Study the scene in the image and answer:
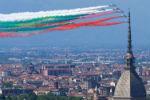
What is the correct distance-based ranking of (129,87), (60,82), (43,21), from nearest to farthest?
(129,87) → (43,21) → (60,82)

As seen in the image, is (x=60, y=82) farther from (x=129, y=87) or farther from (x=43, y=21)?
(x=129, y=87)

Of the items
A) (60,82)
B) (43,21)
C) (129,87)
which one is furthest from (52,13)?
(60,82)

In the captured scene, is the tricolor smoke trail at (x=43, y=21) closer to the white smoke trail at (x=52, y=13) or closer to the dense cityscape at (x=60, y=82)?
the white smoke trail at (x=52, y=13)

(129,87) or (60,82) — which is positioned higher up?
(60,82)

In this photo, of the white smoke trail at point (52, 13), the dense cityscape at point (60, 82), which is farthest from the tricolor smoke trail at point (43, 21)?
the dense cityscape at point (60, 82)

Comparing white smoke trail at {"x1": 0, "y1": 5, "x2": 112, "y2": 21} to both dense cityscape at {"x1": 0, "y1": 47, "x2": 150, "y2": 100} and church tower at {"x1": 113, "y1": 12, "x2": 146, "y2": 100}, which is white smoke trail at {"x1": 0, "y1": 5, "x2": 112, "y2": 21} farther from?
dense cityscape at {"x1": 0, "y1": 47, "x2": 150, "y2": 100}

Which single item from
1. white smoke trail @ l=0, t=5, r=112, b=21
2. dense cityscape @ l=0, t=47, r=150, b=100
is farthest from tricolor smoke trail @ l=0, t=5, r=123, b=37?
dense cityscape @ l=0, t=47, r=150, b=100

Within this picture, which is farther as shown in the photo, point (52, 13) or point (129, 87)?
point (52, 13)

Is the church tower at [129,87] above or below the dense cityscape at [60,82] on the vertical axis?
below

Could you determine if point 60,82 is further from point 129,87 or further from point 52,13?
point 129,87

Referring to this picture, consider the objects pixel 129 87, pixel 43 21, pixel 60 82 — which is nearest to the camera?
pixel 129 87

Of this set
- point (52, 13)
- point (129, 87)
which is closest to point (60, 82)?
point (52, 13)
